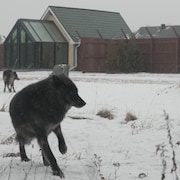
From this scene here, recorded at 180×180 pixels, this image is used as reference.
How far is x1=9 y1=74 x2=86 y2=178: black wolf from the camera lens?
16.1ft

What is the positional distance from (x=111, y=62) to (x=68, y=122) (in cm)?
2764

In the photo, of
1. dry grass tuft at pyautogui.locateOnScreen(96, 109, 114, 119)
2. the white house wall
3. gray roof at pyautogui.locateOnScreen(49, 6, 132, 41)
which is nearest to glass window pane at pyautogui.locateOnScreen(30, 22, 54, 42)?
the white house wall

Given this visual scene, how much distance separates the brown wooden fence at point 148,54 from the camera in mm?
36000

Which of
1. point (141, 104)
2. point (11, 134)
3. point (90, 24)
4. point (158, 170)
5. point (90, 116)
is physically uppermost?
point (90, 24)

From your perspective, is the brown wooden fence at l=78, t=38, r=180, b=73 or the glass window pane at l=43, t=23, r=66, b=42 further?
the glass window pane at l=43, t=23, r=66, b=42

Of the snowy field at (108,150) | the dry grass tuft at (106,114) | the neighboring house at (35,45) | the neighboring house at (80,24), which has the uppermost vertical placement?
the neighboring house at (80,24)

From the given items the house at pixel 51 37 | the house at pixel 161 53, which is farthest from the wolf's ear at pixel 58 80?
the house at pixel 51 37

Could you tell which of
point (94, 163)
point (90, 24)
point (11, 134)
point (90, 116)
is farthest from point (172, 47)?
point (94, 163)

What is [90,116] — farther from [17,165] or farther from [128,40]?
[128,40]

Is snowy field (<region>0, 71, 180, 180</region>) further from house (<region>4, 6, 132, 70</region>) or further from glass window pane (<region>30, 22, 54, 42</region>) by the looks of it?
house (<region>4, 6, 132, 70</region>)

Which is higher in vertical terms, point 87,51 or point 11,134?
point 87,51

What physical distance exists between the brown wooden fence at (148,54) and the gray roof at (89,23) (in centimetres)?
370

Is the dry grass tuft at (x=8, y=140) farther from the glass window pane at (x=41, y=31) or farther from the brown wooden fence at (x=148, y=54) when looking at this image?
the glass window pane at (x=41, y=31)

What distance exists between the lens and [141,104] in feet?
45.9
